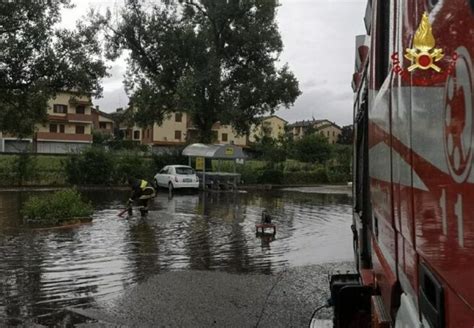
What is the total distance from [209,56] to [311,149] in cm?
3026

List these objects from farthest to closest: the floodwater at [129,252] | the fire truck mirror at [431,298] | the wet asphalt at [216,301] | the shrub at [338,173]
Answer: the shrub at [338,173] < the floodwater at [129,252] < the wet asphalt at [216,301] < the fire truck mirror at [431,298]

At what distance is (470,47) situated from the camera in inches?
49.5

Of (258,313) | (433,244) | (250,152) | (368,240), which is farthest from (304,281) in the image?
(250,152)

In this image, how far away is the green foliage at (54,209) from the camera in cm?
1448

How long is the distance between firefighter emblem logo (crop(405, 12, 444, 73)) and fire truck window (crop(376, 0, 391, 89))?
1065mm

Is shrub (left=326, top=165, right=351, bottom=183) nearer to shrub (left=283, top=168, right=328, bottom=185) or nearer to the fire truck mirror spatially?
shrub (left=283, top=168, right=328, bottom=185)

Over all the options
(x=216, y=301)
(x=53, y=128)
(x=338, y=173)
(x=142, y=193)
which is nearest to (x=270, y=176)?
(x=338, y=173)

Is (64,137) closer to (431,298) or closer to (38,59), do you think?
(38,59)

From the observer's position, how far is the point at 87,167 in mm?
34500

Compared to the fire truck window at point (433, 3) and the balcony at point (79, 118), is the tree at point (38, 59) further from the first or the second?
the balcony at point (79, 118)

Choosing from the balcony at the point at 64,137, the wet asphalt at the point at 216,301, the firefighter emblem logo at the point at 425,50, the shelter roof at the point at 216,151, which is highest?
the balcony at the point at 64,137

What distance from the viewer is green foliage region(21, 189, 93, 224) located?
14484 mm

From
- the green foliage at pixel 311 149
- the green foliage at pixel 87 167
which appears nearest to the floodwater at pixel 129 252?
the green foliage at pixel 87 167

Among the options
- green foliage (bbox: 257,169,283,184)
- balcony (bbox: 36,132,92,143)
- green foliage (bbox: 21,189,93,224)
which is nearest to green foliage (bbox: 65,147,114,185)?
green foliage (bbox: 257,169,283,184)
